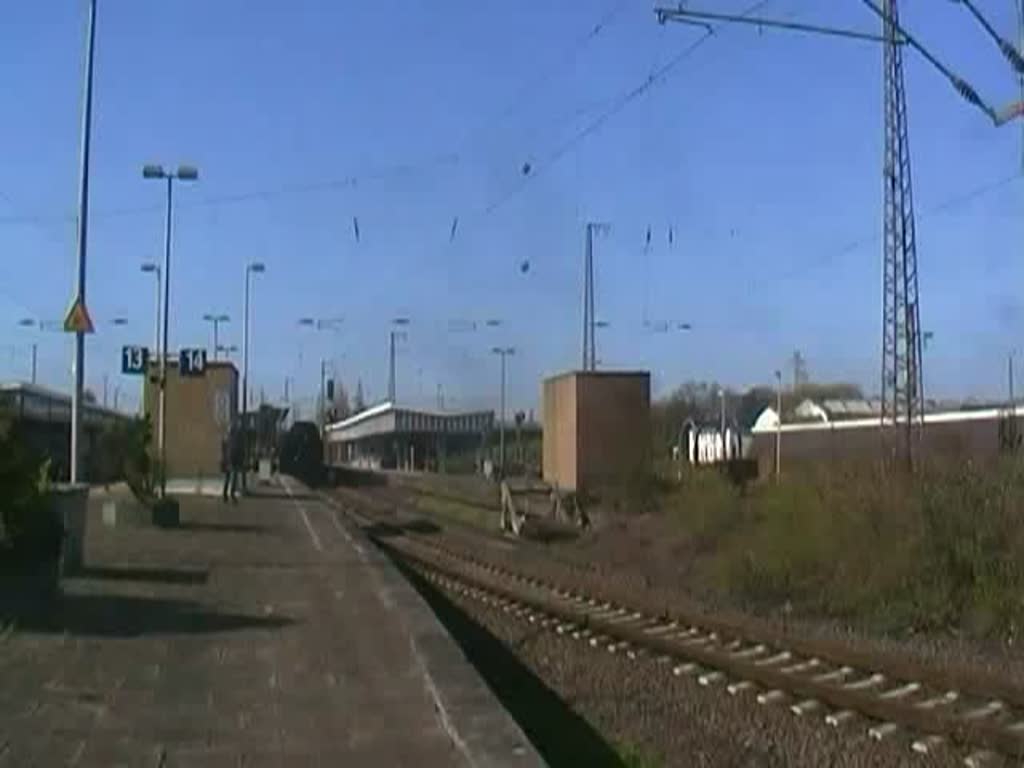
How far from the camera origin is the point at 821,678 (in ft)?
48.5

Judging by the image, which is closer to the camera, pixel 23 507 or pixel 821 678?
pixel 821 678

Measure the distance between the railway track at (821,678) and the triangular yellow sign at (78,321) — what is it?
7658 millimetres

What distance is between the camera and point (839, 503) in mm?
25750

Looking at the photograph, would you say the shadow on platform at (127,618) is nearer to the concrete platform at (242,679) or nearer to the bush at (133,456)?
the concrete platform at (242,679)

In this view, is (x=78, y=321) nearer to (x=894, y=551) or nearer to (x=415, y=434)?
(x=894, y=551)

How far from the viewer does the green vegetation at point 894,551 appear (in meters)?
21.0

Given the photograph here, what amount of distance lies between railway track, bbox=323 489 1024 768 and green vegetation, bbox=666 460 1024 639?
3.03 metres

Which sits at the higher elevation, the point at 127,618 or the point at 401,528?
the point at 127,618

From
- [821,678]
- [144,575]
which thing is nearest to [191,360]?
[144,575]

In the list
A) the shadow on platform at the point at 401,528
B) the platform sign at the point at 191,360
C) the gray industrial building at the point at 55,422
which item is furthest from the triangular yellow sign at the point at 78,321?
the platform sign at the point at 191,360

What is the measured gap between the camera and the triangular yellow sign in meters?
25.2

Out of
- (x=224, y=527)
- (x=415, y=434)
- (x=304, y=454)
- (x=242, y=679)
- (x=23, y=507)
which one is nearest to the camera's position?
(x=242, y=679)

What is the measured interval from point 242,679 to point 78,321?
13807mm

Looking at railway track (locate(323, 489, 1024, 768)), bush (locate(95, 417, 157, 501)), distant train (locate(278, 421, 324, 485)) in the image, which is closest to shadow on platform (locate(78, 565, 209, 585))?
railway track (locate(323, 489, 1024, 768))
